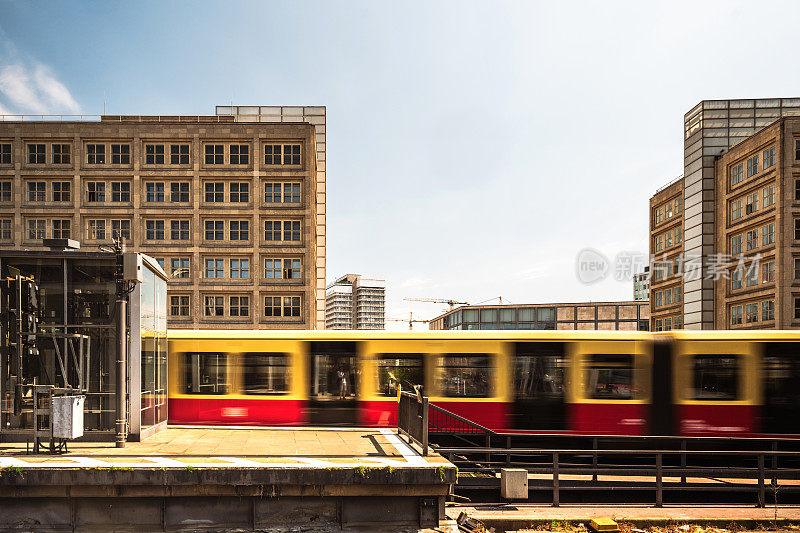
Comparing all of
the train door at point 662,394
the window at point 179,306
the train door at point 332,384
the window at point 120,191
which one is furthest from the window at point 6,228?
the train door at point 662,394

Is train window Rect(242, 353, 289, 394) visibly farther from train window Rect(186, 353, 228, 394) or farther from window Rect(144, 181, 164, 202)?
window Rect(144, 181, 164, 202)

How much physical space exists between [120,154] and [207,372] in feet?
127

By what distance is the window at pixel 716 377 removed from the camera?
14.9m

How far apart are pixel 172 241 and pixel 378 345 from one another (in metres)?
37.3

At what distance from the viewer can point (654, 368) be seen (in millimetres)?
15141

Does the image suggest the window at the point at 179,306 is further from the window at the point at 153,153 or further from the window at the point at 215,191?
the window at the point at 153,153

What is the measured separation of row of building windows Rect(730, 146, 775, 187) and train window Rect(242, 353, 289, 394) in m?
50.2

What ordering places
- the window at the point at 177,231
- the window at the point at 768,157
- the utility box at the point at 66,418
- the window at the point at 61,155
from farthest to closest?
1. the window at the point at 768,157
2. the window at the point at 177,231
3. the window at the point at 61,155
4. the utility box at the point at 66,418

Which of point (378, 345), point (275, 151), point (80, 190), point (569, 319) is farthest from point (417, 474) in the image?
point (569, 319)

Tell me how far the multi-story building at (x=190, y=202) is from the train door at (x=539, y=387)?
113ft

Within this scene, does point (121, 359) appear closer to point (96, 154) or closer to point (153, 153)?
point (153, 153)

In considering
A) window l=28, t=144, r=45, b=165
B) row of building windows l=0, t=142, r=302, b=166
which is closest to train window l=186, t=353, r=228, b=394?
row of building windows l=0, t=142, r=302, b=166

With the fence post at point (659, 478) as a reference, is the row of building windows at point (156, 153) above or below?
above

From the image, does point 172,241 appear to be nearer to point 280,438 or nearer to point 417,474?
point 280,438
